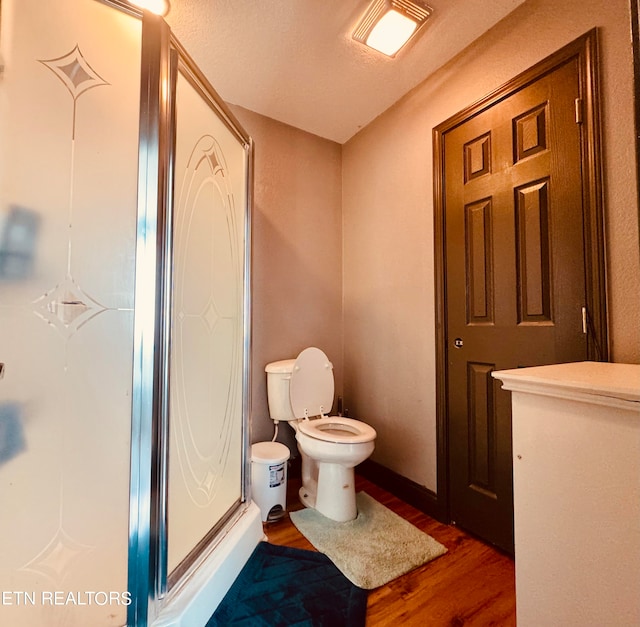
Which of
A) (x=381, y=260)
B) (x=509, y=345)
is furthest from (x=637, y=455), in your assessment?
(x=381, y=260)

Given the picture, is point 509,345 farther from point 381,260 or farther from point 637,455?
point 381,260

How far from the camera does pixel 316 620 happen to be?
3.66 ft

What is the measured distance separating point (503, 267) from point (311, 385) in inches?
48.4

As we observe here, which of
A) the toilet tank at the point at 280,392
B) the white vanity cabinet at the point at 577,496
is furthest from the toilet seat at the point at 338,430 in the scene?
the white vanity cabinet at the point at 577,496

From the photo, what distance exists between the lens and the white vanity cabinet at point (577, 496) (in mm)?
694

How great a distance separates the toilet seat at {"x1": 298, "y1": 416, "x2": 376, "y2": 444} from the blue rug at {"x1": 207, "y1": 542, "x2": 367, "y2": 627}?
0.48 m

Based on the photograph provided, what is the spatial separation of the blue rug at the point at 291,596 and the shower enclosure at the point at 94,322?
0.09 m

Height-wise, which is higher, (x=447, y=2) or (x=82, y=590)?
(x=447, y=2)

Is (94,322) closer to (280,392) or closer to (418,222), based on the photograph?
(280,392)

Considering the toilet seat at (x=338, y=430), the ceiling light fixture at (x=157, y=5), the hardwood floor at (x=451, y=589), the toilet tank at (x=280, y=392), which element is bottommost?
the hardwood floor at (x=451, y=589)

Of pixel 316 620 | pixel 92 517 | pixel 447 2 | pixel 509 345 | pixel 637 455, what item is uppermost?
pixel 447 2

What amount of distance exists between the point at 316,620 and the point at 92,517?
2.71ft

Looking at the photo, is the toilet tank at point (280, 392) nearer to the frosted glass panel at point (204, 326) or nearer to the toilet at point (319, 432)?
the toilet at point (319, 432)

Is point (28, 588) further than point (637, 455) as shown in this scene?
Yes
